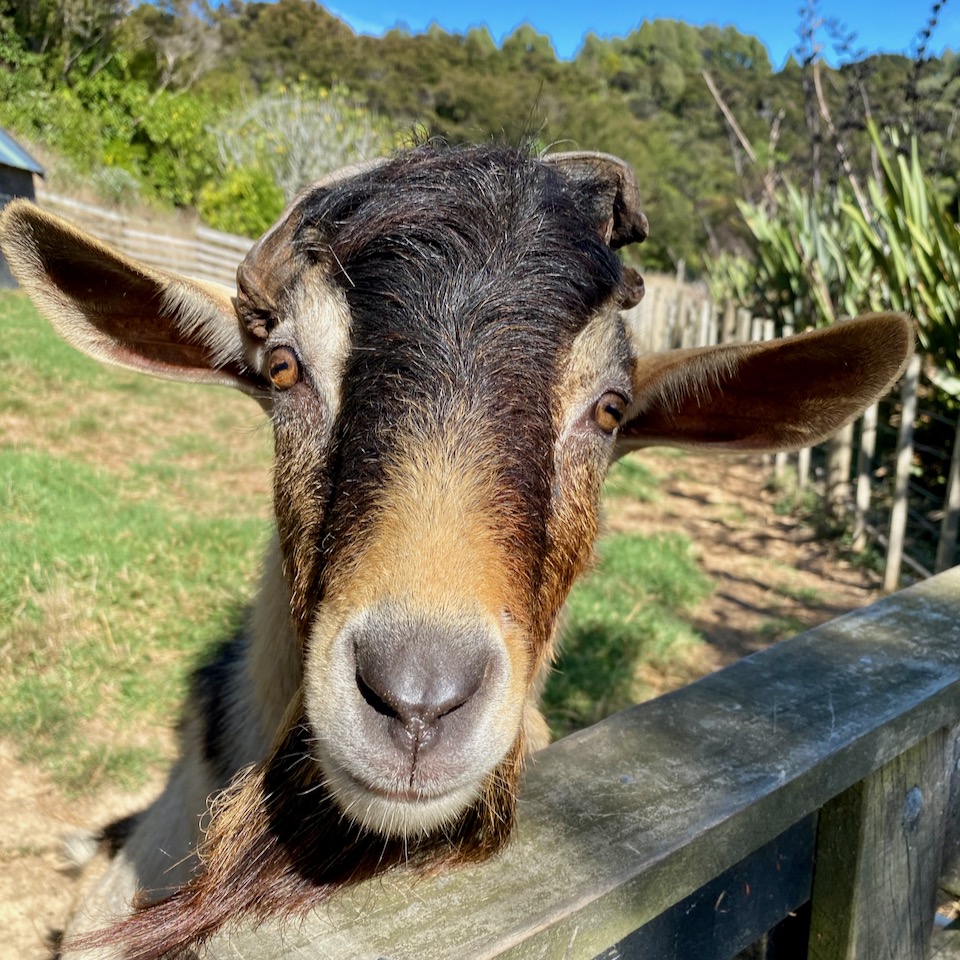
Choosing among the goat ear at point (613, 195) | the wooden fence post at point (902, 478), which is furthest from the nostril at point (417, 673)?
the wooden fence post at point (902, 478)

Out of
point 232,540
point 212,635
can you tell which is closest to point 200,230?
point 232,540

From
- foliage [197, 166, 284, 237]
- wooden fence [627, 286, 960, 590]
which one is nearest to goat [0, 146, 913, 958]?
wooden fence [627, 286, 960, 590]

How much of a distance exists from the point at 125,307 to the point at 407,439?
1209mm

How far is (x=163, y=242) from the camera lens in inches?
890

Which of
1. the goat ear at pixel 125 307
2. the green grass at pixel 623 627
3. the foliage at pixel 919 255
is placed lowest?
the green grass at pixel 623 627

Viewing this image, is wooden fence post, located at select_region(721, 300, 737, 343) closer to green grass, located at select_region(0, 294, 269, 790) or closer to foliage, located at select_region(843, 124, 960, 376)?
foliage, located at select_region(843, 124, 960, 376)

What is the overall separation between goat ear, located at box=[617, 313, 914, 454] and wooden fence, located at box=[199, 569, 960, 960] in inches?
24.4

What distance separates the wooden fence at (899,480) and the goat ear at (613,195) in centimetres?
441

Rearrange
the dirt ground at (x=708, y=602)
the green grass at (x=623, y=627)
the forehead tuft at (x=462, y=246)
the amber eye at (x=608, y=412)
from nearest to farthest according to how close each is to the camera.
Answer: the forehead tuft at (x=462, y=246) < the amber eye at (x=608, y=412) < the dirt ground at (x=708, y=602) < the green grass at (x=623, y=627)

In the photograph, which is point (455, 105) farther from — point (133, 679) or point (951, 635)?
point (951, 635)

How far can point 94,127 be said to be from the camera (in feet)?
107

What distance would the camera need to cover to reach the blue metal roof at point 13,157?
14.6m

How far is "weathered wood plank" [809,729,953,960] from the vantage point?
74.7 inches

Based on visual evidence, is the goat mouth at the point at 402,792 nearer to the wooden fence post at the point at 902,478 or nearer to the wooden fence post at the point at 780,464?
the wooden fence post at the point at 902,478
